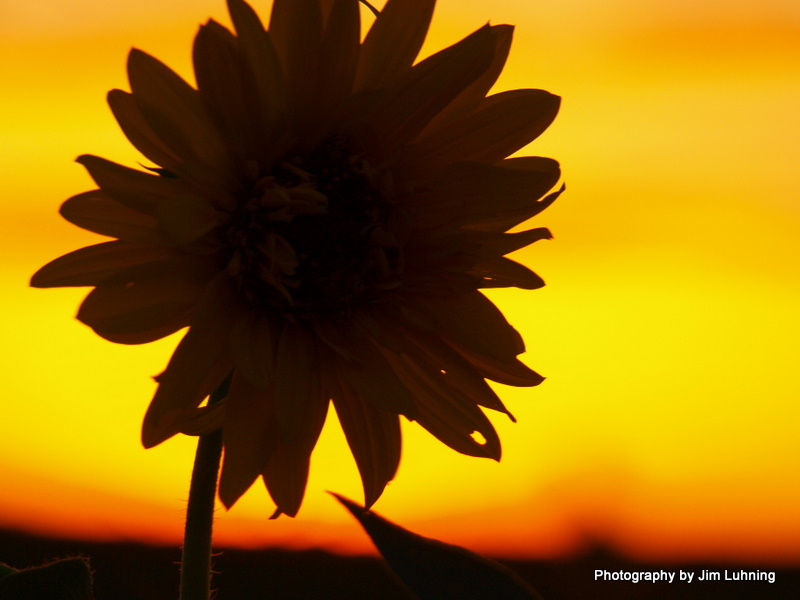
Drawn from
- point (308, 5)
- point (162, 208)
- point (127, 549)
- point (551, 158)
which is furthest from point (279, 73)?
point (127, 549)

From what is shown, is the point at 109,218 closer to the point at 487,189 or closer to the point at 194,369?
the point at 194,369

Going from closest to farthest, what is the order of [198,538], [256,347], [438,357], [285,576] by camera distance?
[198,538] < [256,347] < [438,357] < [285,576]

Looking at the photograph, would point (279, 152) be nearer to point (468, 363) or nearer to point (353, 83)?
point (353, 83)

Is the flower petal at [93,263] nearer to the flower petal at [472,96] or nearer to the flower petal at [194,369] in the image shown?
the flower petal at [194,369]

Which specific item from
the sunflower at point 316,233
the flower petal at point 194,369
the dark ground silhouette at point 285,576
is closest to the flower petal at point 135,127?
the sunflower at point 316,233

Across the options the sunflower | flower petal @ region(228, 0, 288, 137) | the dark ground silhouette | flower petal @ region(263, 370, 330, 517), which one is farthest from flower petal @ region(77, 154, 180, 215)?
the dark ground silhouette

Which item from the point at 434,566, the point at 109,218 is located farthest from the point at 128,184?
the point at 434,566

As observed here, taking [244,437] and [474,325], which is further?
[474,325]

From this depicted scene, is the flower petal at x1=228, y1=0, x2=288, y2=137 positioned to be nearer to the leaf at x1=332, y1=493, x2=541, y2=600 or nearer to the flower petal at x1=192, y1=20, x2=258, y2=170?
the flower petal at x1=192, y1=20, x2=258, y2=170
